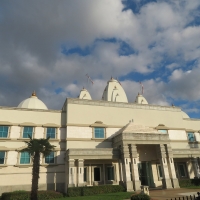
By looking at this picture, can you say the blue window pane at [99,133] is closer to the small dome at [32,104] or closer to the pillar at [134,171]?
the pillar at [134,171]

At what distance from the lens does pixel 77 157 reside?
74.1 ft

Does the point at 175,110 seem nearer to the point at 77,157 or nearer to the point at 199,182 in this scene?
the point at 199,182

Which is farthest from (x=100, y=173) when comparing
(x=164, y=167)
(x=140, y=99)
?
(x=140, y=99)

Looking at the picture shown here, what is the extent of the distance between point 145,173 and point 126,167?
5384 mm

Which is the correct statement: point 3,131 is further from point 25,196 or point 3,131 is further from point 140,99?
point 140,99

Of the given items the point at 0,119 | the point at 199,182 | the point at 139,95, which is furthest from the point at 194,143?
the point at 0,119

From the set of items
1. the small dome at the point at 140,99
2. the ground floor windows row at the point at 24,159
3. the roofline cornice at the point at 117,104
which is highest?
the small dome at the point at 140,99

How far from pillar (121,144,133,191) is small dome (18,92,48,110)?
53.5ft

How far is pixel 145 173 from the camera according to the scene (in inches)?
1024

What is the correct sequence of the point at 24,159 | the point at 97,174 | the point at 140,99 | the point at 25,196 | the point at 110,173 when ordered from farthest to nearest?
the point at 140,99 < the point at 110,173 < the point at 97,174 < the point at 24,159 < the point at 25,196

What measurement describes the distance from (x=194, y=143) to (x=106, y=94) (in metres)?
19.3

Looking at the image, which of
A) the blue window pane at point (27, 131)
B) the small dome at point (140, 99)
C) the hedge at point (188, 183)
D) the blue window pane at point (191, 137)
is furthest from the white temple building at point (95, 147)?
the small dome at point (140, 99)

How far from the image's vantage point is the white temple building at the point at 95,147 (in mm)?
22938

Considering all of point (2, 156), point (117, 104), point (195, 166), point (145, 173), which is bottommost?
point (145, 173)
